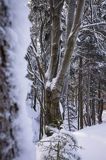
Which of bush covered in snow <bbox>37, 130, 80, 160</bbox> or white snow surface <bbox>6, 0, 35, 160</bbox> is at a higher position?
white snow surface <bbox>6, 0, 35, 160</bbox>

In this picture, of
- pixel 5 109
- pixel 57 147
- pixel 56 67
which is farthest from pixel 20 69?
pixel 56 67

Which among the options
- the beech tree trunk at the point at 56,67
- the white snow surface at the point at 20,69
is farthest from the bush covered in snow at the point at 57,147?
the white snow surface at the point at 20,69

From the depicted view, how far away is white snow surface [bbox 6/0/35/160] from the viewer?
108cm

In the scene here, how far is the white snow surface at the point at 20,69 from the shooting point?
1078 mm

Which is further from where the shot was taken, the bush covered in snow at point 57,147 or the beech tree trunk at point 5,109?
the bush covered in snow at point 57,147

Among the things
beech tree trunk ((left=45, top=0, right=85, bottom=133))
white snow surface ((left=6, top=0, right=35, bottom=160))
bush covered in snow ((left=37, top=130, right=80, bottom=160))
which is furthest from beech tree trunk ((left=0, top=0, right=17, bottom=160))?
beech tree trunk ((left=45, top=0, right=85, bottom=133))

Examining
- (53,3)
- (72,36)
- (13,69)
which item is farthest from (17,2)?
(53,3)

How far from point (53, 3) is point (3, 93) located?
311 inches

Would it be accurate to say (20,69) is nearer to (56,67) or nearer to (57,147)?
(57,147)

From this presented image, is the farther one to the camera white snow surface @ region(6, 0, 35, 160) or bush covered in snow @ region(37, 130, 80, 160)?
bush covered in snow @ region(37, 130, 80, 160)

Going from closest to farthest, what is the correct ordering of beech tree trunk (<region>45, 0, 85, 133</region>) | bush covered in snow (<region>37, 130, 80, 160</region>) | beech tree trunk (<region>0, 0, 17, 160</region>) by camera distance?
beech tree trunk (<region>0, 0, 17, 160</region>), bush covered in snow (<region>37, 130, 80, 160</region>), beech tree trunk (<region>45, 0, 85, 133</region>)

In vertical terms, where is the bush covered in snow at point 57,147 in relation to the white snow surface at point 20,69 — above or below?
below

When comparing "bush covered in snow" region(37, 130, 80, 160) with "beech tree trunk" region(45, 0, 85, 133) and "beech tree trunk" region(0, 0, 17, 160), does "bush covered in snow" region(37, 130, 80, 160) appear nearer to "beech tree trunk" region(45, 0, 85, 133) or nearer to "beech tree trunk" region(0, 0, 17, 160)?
"beech tree trunk" region(45, 0, 85, 133)

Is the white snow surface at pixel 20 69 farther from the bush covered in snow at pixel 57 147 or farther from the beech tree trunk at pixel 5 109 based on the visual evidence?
the bush covered in snow at pixel 57 147
